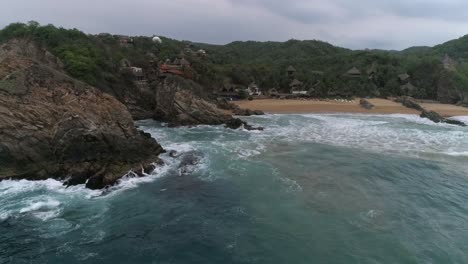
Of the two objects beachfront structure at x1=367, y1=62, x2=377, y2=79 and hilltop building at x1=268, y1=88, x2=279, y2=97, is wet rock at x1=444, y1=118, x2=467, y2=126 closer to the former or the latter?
hilltop building at x1=268, y1=88, x2=279, y2=97

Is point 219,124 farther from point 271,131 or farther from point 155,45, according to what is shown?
point 155,45

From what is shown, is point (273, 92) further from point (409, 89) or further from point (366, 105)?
point (409, 89)

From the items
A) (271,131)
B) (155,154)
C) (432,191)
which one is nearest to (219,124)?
(271,131)

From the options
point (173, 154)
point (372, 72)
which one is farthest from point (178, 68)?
point (372, 72)

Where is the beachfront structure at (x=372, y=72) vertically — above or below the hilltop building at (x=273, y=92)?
above

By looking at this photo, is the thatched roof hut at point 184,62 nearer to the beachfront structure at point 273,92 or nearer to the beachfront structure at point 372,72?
the beachfront structure at point 273,92

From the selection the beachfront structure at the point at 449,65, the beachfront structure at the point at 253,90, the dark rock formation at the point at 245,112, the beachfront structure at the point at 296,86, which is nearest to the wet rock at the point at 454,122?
the dark rock formation at the point at 245,112

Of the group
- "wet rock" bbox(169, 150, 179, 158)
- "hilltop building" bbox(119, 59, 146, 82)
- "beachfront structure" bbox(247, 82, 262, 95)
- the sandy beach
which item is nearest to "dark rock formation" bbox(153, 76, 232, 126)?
"hilltop building" bbox(119, 59, 146, 82)
